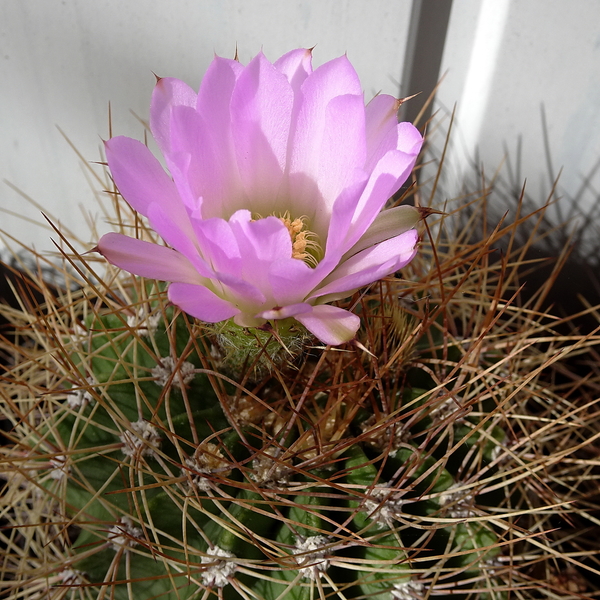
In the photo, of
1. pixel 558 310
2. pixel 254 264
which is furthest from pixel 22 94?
pixel 558 310

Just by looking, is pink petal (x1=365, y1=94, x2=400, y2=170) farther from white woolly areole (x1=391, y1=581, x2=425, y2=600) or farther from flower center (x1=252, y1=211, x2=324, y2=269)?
white woolly areole (x1=391, y1=581, x2=425, y2=600)

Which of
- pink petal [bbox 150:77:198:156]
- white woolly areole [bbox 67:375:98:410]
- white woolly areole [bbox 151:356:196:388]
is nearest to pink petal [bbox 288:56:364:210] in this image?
pink petal [bbox 150:77:198:156]

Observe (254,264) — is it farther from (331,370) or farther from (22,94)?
(22,94)

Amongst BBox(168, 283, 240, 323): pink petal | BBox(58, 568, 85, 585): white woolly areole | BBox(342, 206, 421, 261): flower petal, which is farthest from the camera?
BBox(58, 568, 85, 585): white woolly areole

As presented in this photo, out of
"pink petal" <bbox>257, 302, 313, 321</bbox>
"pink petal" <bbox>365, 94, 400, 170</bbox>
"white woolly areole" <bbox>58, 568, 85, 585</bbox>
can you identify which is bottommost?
→ "white woolly areole" <bbox>58, 568, 85, 585</bbox>

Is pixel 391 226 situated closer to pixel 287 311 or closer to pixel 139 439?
pixel 287 311

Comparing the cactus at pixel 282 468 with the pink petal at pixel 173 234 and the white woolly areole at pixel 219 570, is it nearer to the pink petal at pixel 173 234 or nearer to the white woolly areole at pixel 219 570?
the white woolly areole at pixel 219 570
